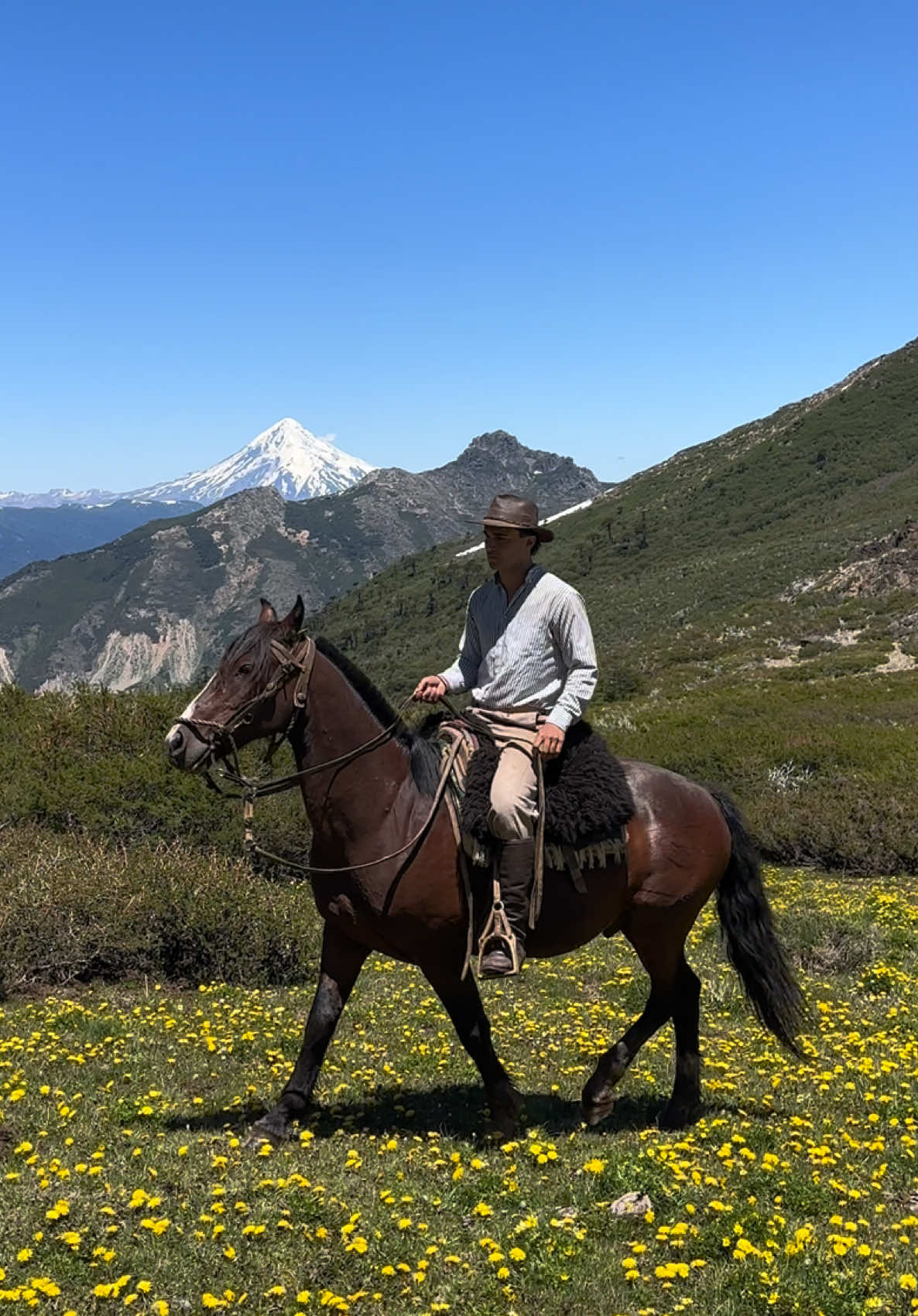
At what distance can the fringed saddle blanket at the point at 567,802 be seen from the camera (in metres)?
6.63

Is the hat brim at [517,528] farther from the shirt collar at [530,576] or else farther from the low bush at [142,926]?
the low bush at [142,926]

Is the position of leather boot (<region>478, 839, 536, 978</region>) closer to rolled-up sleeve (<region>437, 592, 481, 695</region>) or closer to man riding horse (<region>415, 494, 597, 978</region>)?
man riding horse (<region>415, 494, 597, 978</region>)

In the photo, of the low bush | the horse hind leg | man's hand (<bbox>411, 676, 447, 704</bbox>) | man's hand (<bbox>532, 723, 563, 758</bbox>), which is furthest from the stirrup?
the low bush

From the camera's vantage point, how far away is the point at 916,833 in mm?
18641

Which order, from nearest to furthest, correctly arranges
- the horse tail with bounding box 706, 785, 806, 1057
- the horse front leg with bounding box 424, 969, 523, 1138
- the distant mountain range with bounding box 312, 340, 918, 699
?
the horse front leg with bounding box 424, 969, 523, 1138
the horse tail with bounding box 706, 785, 806, 1057
the distant mountain range with bounding box 312, 340, 918, 699

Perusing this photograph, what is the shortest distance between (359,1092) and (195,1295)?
3195 millimetres

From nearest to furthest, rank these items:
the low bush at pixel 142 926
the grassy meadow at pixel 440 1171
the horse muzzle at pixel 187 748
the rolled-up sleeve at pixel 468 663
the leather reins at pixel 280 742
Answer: the grassy meadow at pixel 440 1171, the horse muzzle at pixel 187 748, the leather reins at pixel 280 742, the rolled-up sleeve at pixel 468 663, the low bush at pixel 142 926

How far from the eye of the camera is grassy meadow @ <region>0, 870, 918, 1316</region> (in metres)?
4.80

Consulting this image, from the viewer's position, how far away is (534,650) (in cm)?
673

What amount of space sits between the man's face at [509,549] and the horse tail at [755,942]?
2614 millimetres

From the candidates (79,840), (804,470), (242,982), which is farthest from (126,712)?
(804,470)

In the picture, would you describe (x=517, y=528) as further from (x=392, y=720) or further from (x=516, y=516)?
(x=392, y=720)

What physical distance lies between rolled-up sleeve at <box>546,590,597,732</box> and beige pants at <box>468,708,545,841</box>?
0.25m

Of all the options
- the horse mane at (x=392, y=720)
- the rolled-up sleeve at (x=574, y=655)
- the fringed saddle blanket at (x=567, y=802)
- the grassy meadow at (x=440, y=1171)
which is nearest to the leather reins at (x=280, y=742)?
the horse mane at (x=392, y=720)
